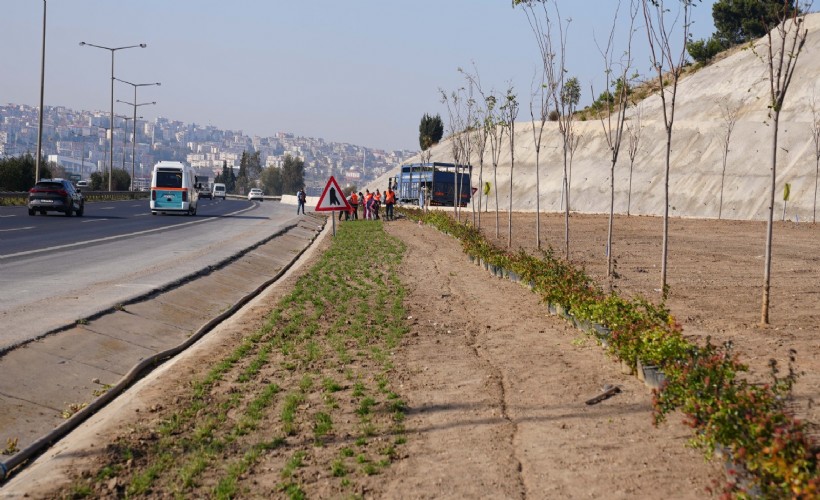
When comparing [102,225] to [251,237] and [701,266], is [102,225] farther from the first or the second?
[701,266]

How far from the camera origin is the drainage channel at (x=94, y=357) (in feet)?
26.6

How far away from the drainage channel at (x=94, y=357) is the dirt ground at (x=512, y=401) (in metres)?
0.30

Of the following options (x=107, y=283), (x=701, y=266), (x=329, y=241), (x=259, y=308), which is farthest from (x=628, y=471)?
(x=329, y=241)

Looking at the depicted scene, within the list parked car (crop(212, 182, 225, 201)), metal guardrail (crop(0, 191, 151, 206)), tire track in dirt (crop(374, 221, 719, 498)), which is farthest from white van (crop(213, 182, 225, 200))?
tire track in dirt (crop(374, 221, 719, 498))

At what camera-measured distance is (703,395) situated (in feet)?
22.1

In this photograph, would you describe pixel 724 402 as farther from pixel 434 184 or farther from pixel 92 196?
pixel 434 184

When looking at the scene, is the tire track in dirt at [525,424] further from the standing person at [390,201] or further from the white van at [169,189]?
the standing person at [390,201]

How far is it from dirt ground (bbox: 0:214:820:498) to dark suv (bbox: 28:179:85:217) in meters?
24.9

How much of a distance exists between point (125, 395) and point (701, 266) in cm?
1628

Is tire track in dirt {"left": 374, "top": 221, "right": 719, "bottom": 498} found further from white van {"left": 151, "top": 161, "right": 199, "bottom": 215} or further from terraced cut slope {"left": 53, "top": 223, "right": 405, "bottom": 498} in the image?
white van {"left": 151, "top": 161, "right": 199, "bottom": 215}

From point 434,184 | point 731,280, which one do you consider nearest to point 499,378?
point 731,280

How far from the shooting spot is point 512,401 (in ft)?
28.3

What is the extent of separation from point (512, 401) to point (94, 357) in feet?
15.9

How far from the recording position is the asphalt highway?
516 inches
